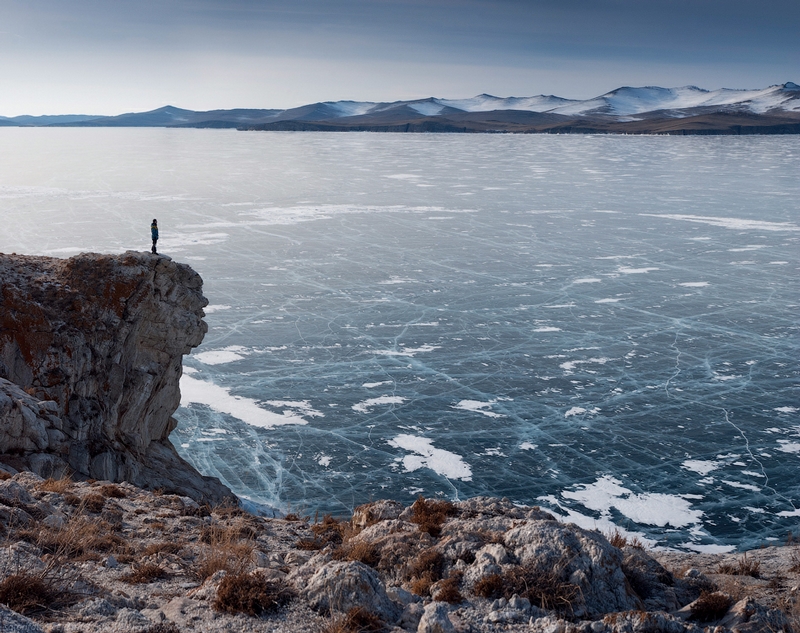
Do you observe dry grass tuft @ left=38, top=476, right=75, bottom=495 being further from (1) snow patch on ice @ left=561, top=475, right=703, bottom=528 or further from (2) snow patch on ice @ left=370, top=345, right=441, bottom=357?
(2) snow patch on ice @ left=370, top=345, right=441, bottom=357

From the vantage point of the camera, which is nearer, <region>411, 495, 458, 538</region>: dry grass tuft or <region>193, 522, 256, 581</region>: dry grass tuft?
<region>193, 522, 256, 581</region>: dry grass tuft

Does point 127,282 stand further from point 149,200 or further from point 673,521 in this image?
point 149,200

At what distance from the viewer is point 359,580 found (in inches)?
235

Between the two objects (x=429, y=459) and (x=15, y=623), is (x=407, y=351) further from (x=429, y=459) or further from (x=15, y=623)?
(x=15, y=623)

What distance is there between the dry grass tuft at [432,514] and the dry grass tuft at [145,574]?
8.55 feet

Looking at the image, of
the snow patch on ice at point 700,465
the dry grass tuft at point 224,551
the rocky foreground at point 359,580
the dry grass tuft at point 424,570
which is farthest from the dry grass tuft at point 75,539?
the snow patch on ice at point 700,465

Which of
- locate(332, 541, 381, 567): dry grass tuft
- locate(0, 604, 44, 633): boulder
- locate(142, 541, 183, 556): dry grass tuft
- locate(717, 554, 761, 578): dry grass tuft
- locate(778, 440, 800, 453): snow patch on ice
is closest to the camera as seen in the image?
locate(0, 604, 44, 633): boulder

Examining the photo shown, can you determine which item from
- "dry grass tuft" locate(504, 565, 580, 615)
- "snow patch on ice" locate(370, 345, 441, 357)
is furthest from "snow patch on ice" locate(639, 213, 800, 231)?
"dry grass tuft" locate(504, 565, 580, 615)

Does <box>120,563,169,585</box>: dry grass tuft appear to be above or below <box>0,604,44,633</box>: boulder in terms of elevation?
below

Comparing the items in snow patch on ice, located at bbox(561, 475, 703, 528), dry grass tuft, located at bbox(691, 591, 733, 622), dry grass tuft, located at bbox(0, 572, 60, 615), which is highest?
dry grass tuft, located at bbox(0, 572, 60, 615)

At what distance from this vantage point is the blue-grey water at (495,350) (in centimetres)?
1530

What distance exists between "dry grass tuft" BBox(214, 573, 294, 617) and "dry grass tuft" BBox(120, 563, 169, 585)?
0.96 meters

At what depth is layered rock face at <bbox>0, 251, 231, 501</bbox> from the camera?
1310cm

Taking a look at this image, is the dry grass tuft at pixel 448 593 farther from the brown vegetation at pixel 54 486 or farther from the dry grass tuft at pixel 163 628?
the brown vegetation at pixel 54 486
